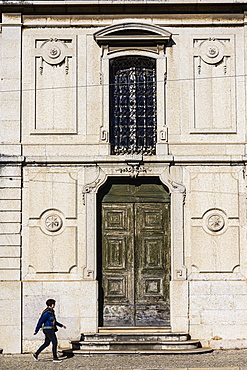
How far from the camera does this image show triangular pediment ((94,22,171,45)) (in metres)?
19.3

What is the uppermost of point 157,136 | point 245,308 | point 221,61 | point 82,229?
point 221,61

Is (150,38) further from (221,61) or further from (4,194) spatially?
(4,194)

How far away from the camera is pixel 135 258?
19.4 m

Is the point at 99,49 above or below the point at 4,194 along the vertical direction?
above

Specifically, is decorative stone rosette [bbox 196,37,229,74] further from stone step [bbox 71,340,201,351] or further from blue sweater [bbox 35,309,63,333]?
blue sweater [bbox 35,309,63,333]

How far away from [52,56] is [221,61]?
397cm

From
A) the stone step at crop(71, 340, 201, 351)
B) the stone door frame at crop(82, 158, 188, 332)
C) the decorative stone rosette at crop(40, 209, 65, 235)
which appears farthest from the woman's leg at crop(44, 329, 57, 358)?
the decorative stone rosette at crop(40, 209, 65, 235)

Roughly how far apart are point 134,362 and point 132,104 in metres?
6.09

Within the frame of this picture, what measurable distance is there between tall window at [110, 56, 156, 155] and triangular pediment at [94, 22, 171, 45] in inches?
19.6

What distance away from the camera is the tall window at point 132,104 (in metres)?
19.7

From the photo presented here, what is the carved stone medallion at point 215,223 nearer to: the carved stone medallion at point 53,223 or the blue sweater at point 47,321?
the carved stone medallion at point 53,223

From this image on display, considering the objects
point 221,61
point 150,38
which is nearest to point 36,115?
point 150,38

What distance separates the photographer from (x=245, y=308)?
61.9ft

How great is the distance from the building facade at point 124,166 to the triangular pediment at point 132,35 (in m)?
0.03
